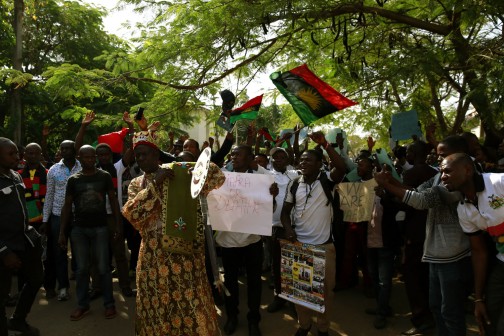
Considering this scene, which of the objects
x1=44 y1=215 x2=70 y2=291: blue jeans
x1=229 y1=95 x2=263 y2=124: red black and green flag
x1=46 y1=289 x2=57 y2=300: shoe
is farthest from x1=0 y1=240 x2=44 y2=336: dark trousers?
x1=229 y1=95 x2=263 y2=124: red black and green flag

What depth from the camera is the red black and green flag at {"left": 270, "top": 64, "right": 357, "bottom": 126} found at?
4871 millimetres

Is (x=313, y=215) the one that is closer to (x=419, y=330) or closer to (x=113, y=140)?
(x=419, y=330)

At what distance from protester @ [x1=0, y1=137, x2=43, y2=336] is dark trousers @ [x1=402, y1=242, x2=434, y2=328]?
392cm

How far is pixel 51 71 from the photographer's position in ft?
21.9

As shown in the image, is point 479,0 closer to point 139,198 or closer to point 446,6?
point 446,6

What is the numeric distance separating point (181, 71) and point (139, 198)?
12.4 ft

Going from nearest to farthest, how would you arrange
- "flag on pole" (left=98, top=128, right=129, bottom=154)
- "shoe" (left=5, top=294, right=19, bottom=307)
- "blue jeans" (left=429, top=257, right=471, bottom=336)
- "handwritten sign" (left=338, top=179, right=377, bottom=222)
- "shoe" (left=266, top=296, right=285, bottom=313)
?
"blue jeans" (left=429, top=257, right=471, bottom=336), "handwritten sign" (left=338, top=179, right=377, bottom=222), "shoe" (left=266, top=296, right=285, bottom=313), "shoe" (left=5, top=294, right=19, bottom=307), "flag on pole" (left=98, top=128, right=129, bottom=154)

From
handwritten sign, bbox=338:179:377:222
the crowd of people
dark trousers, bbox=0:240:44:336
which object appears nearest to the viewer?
the crowd of people

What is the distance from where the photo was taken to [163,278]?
3.36 meters

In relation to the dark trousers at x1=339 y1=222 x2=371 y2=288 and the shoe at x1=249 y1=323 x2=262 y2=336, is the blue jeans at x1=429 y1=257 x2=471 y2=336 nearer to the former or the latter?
the shoe at x1=249 y1=323 x2=262 y2=336

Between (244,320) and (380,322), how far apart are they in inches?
60.8

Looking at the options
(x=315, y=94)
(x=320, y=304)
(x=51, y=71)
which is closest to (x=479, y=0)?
(x=315, y=94)

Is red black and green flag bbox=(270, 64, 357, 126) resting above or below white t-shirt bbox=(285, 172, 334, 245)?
above

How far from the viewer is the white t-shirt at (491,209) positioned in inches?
111
